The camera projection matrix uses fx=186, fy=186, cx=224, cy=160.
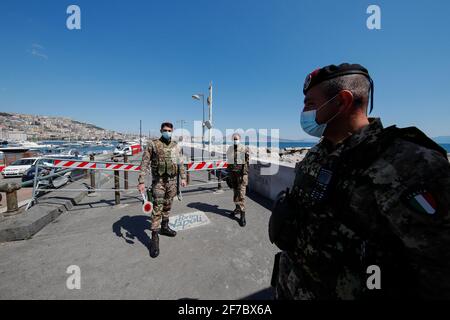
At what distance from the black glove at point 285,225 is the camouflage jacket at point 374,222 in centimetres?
4

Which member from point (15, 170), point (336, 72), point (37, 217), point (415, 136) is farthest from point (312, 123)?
point (15, 170)

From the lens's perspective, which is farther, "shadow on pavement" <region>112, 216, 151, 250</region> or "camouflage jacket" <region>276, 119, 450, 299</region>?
"shadow on pavement" <region>112, 216, 151, 250</region>

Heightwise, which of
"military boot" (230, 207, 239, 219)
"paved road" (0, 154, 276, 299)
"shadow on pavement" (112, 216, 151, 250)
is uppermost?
"military boot" (230, 207, 239, 219)

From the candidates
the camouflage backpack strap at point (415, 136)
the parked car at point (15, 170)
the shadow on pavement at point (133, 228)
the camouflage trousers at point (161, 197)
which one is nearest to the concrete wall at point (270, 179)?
the camouflage trousers at point (161, 197)

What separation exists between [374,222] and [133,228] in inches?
177

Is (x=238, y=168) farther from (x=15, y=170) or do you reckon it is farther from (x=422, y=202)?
(x=15, y=170)

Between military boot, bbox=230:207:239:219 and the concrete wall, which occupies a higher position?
the concrete wall

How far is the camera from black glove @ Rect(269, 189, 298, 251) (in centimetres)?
140

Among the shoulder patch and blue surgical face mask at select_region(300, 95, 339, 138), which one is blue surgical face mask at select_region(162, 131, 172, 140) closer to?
blue surgical face mask at select_region(300, 95, 339, 138)

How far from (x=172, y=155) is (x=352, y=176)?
3.39 meters

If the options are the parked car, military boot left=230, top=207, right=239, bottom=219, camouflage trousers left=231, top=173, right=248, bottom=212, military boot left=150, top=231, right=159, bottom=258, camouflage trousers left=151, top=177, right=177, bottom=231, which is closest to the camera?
military boot left=150, top=231, right=159, bottom=258

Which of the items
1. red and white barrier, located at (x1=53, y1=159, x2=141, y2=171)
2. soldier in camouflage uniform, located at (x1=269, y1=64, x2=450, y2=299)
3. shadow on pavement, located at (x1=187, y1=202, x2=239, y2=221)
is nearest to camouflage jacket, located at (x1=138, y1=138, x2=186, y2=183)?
red and white barrier, located at (x1=53, y1=159, x2=141, y2=171)
